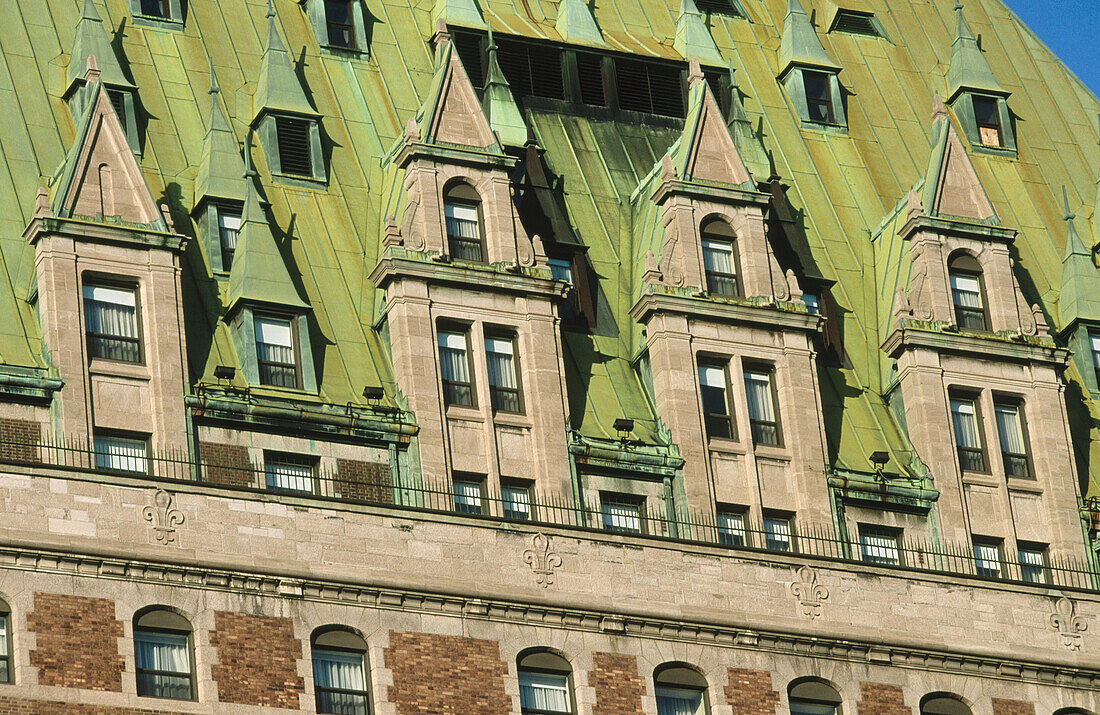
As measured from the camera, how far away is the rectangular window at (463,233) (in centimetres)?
7469

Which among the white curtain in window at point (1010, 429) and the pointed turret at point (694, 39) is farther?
the pointed turret at point (694, 39)

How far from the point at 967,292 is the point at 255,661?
79.1 ft

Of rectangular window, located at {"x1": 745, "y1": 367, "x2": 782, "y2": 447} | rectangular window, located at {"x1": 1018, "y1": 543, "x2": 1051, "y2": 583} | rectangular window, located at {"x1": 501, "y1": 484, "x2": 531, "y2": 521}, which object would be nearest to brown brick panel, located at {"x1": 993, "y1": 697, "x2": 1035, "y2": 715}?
rectangular window, located at {"x1": 1018, "y1": 543, "x2": 1051, "y2": 583}

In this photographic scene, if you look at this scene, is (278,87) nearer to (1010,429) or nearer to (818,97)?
(818,97)

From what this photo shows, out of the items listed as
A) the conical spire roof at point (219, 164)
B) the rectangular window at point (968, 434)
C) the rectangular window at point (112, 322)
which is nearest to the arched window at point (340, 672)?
the rectangular window at point (112, 322)

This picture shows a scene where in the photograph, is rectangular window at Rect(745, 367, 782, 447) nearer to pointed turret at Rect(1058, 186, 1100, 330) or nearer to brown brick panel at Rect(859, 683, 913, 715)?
brown brick panel at Rect(859, 683, 913, 715)

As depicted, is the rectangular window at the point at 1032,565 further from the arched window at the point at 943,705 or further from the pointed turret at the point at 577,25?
the pointed turret at the point at 577,25

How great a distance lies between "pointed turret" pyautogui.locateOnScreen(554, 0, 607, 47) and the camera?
85.6m

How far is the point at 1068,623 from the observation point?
74312 millimetres

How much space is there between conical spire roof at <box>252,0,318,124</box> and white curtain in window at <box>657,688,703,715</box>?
1980 centimetres

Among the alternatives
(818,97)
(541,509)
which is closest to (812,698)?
(541,509)

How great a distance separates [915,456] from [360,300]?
1502 cm

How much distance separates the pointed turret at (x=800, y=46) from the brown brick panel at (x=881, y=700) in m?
23.9

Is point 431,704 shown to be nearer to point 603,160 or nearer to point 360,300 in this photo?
point 360,300
